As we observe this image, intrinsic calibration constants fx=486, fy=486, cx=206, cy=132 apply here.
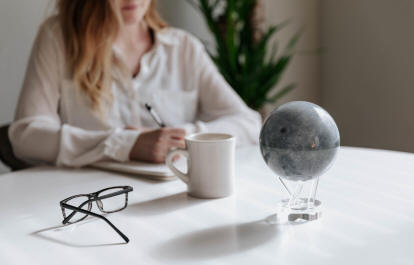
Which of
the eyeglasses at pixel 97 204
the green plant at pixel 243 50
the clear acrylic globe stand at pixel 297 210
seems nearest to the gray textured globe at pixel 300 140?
the clear acrylic globe stand at pixel 297 210

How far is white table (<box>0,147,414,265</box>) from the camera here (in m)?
0.70

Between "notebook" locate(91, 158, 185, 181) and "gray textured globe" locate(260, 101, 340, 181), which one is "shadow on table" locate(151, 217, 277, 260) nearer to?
"gray textured globe" locate(260, 101, 340, 181)

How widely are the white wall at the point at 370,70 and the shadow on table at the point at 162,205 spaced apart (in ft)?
6.73

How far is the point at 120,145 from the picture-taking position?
4.27 feet

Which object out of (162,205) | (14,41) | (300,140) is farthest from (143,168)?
(14,41)

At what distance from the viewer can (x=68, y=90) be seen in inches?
65.1

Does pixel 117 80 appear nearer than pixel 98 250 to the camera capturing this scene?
No

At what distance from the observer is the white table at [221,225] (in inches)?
27.7

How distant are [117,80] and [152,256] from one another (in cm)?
109

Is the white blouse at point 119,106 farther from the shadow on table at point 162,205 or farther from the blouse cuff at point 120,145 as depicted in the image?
the shadow on table at point 162,205

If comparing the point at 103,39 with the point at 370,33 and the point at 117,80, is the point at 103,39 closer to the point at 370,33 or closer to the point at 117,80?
the point at 117,80

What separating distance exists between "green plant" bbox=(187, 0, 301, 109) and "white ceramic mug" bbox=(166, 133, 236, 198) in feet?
5.18

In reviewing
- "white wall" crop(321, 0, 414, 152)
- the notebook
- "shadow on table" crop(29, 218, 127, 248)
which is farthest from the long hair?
"white wall" crop(321, 0, 414, 152)

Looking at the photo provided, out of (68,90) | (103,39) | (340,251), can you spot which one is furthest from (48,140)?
(340,251)
